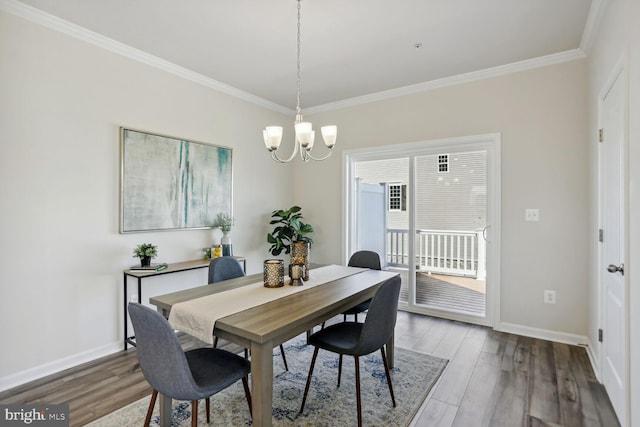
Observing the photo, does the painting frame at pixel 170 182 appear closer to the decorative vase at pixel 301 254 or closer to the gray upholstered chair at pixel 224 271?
the gray upholstered chair at pixel 224 271

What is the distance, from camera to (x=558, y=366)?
269cm

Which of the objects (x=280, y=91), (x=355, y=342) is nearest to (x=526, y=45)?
(x=280, y=91)

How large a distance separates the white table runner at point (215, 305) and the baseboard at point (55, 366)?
1583 millimetres

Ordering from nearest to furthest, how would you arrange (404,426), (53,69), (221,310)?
(221,310)
(404,426)
(53,69)

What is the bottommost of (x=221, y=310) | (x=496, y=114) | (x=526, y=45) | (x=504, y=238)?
(x=221, y=310)

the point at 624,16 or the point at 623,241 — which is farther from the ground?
the point at 624,16

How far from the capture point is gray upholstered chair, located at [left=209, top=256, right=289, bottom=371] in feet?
8.56

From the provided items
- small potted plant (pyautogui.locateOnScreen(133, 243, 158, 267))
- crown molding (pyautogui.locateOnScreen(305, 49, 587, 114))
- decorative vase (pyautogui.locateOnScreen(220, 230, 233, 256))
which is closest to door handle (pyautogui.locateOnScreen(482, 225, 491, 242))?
crown molding (pyautogui.locateOnScreen(305, 49, 587, 114))

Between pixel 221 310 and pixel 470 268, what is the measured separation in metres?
3.01

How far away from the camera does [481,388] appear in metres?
2.38

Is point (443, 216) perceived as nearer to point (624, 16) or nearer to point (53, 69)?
point (624, 16)

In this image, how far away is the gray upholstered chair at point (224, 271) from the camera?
261 centimetres

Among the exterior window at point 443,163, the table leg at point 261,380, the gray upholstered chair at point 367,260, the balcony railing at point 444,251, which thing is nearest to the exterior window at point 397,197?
the balcony railing at point 444,251

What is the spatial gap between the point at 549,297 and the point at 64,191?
441 centimetres
